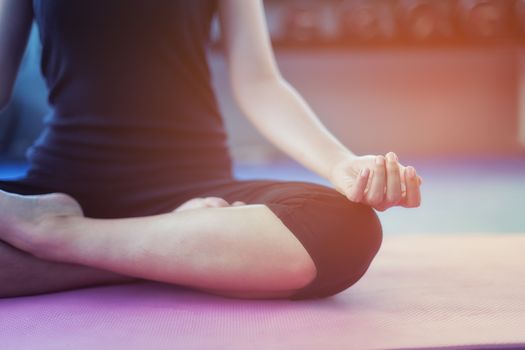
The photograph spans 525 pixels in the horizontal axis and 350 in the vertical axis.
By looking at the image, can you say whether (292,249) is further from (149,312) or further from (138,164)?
(138,164)

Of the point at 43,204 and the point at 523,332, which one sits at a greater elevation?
the point at 43,204

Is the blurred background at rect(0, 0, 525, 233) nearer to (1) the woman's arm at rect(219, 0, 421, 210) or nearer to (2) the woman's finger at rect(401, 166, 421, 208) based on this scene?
(1) the woman's arm at rect(219, 0, 421, 210)

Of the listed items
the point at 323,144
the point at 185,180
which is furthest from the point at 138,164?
the point at 323,144

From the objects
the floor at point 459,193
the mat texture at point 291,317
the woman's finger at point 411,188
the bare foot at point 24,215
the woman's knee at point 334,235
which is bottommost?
the floor at point 459,193

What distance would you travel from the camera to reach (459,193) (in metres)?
2.10

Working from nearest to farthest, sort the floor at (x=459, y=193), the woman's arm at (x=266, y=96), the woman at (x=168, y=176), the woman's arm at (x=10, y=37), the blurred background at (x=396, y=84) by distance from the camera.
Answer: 1. the woman at (x=168, y=176)
2. the woman's arm at (x=266, y=96)
3. the woman's arm at (x=10, y=37)
4. the floor at (x=459, y=193)
5. the blurred background at (x=396, y=84)

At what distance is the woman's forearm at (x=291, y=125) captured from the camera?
0.87 m

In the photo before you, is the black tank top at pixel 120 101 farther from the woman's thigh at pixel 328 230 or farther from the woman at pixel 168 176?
the woman's thigh at pixel 328 230

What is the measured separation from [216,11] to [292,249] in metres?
0.52

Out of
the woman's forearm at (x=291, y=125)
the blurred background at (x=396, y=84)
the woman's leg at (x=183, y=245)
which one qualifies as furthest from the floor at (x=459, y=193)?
the woman's leg at (x=183, y=245)

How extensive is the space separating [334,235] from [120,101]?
1.40 ft

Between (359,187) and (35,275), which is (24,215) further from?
(359,187)

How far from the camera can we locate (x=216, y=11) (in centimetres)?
111

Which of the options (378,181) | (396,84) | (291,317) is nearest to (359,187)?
(378,181)
